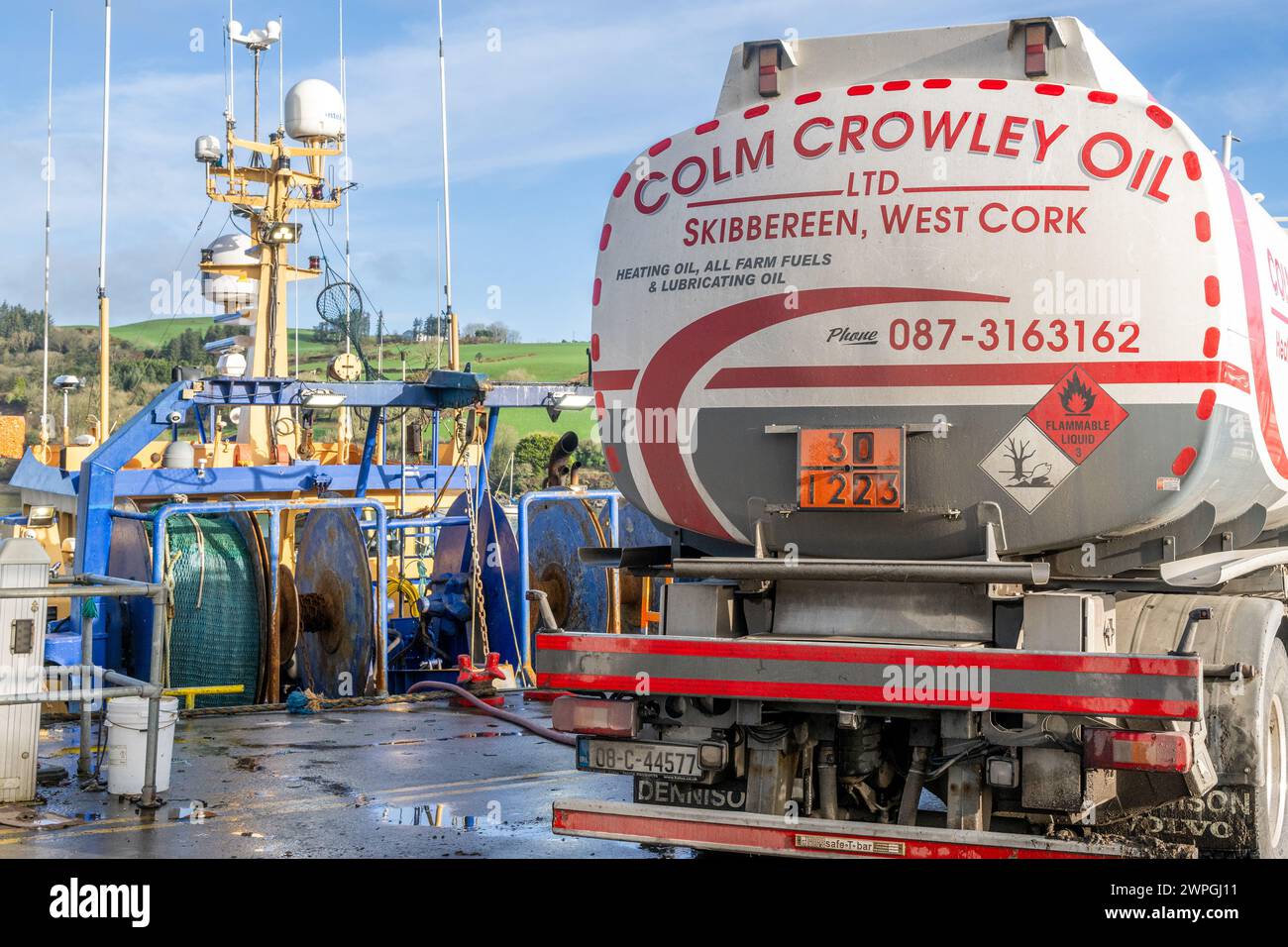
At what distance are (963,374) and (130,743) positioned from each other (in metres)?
5.14

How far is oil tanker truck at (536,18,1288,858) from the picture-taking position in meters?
5.68

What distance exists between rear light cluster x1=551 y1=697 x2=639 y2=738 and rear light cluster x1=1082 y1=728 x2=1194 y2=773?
193cm

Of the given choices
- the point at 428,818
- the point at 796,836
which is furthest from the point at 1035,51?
the point at 428,818

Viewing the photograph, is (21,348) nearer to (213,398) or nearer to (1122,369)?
(213,398)

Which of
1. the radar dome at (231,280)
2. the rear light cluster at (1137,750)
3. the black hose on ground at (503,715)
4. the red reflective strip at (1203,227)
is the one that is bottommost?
the black hose on ground at (503,715)

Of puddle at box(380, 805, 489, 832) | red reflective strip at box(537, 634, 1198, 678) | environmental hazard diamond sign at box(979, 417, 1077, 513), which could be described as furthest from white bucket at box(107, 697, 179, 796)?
environmental hazard diamond sign at box(979, 417, 1077, 513)

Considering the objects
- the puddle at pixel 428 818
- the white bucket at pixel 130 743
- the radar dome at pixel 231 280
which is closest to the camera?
the puddle at pixel 428 818

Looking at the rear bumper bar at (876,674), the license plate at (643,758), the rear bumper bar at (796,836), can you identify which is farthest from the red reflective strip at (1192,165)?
the license plate at (643,758)

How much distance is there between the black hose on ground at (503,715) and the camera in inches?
398

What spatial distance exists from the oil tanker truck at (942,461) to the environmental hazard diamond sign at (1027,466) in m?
0.01

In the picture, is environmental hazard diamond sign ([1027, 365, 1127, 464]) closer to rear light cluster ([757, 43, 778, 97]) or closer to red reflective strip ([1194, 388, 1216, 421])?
red reflective strip ([1194, 388, 1216, 421])

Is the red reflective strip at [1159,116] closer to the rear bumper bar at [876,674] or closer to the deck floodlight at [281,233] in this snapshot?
the rear bumper bar at [876,674]

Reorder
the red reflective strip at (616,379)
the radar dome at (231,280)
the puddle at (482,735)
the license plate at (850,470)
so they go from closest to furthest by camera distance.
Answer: the license plate at (850,470), the red reflective strip at (616,379), the puddle at (482,735), the radar dome at (231,280)

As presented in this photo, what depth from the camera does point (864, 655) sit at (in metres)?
5.81
